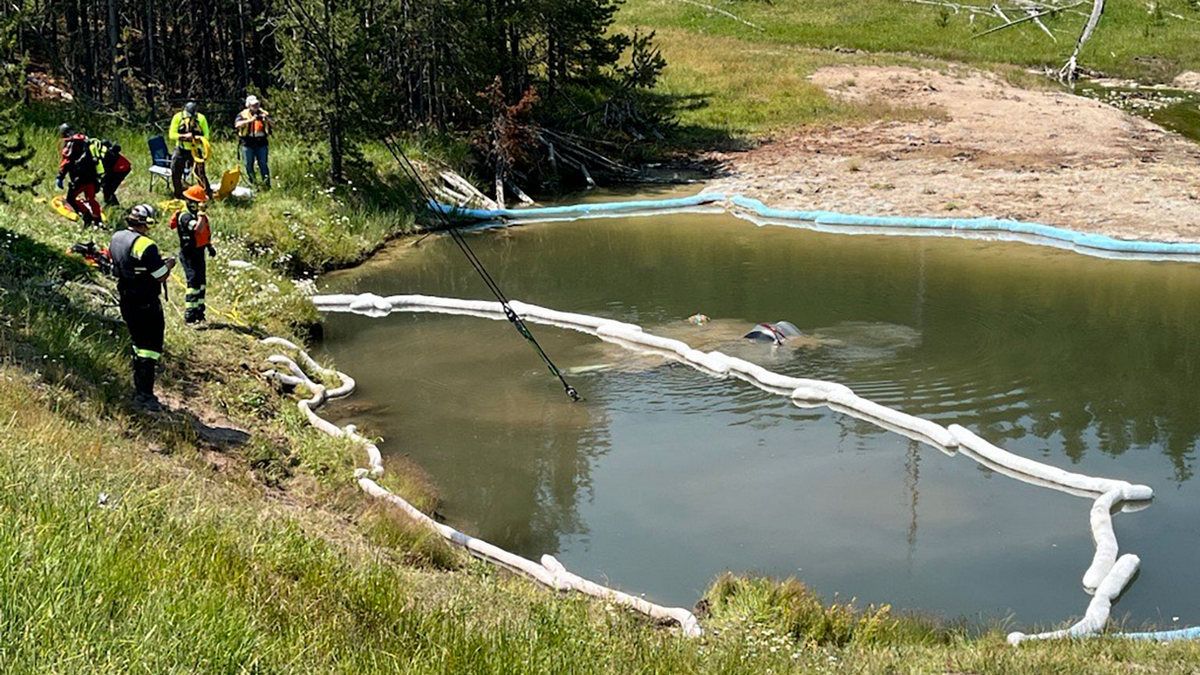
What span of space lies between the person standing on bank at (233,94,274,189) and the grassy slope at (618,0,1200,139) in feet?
46.4

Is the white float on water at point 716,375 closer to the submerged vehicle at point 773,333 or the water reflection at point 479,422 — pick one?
the water reflection at point 479,422

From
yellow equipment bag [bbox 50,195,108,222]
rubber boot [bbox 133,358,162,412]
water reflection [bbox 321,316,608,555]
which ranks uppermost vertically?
yellow equipment bag [bbox 50,195,108,222]

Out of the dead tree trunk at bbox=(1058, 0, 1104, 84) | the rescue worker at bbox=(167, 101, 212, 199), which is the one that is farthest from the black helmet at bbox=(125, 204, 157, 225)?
the rescue worker at bbox=(167, 101, 212, 199)

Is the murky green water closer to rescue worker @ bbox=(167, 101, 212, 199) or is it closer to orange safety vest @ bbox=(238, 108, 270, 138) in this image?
rescue worker @ bbox=(167, 101, 212, 199)

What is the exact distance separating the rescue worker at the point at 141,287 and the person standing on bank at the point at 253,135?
11.2 meters

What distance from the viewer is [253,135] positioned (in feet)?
74.6

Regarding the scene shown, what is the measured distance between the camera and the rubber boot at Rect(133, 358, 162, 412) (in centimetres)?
1165

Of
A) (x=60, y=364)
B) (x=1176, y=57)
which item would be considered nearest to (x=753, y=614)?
(x=60, y=364)

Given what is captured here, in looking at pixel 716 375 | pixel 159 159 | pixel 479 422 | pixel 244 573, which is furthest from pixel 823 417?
pixel 159 159

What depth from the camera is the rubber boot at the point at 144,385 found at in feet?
38.2

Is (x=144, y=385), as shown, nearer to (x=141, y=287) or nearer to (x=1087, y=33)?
(x=141, y=287)

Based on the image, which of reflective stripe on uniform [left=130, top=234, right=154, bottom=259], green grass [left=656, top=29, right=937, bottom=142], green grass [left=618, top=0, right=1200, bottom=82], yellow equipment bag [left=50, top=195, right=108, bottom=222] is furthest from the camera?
green grass [left=618, top=0, right=1200, bottom=82]

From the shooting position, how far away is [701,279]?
2138 centimetres

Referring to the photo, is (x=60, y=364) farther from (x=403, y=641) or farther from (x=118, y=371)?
(x=403, y=641)
